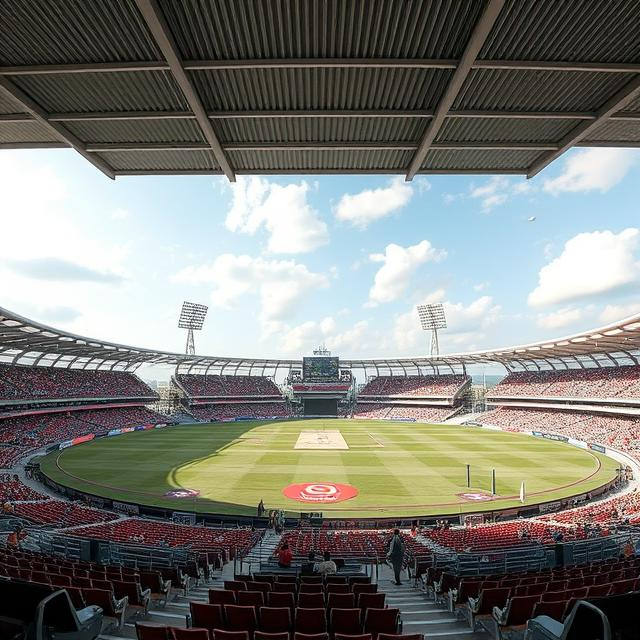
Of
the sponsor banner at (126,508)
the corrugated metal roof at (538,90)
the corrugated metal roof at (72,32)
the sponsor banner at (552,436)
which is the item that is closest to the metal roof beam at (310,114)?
the corrugated metal roof at (538,90)

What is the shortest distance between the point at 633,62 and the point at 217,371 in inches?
4334

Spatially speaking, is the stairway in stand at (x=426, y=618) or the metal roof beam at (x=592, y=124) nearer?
the stairway in stand at (x=426, y=618)

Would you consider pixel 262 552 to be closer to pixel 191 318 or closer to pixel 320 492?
pixel 320 492

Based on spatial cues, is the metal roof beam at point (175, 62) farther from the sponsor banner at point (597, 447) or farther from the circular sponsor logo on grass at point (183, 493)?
the sponsor banner at point (597, 447)

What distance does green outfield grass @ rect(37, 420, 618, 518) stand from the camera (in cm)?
3031

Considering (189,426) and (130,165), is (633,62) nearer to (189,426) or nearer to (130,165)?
(130,165)

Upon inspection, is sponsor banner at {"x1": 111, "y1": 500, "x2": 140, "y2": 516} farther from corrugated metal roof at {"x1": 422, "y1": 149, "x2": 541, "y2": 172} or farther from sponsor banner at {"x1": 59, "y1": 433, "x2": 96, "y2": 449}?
sponsor banner at {"x1": 59, "y1": 433, "x2": 96, "y2": 449}

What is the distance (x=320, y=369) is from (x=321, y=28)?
309 ft

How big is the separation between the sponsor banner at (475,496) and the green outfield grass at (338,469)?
629 mm

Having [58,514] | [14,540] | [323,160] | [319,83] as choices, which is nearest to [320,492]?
[58,514]

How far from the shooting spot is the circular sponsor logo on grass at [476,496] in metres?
30.9

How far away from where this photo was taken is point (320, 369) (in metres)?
100

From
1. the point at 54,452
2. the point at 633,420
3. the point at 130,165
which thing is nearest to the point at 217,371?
the point at 54,452

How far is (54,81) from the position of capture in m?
8.77
